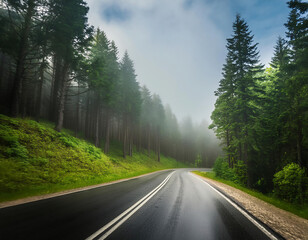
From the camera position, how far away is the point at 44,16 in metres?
13.2

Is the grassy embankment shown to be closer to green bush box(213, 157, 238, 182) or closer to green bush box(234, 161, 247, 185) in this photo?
green bush box(213, 157, 238, 182)

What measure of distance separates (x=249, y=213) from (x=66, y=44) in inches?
732

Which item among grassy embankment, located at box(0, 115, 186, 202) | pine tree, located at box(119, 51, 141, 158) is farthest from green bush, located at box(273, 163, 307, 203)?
pine tree, located at box(119, 51, 141, 158)

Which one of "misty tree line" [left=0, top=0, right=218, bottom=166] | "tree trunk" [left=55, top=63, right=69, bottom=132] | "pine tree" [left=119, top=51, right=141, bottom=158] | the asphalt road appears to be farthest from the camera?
"pine tree" [left=119, top=51, right=141, bottom=158]

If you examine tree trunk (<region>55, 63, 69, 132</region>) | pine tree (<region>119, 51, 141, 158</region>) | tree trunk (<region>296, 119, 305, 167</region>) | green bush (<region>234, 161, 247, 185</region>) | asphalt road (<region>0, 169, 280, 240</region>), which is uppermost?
pine tree (<region>119, 51, 141, 158</region>)

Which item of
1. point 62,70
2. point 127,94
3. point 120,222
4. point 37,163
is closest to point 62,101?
point 62,70

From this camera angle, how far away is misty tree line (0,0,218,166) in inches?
497

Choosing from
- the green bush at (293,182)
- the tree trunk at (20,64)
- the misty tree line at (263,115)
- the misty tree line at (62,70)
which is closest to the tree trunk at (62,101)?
the misty tree line at (62,70)

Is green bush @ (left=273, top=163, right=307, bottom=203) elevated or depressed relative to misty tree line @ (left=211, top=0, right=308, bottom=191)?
depressed

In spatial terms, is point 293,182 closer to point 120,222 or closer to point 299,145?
point 299,145

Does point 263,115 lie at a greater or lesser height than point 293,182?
greater

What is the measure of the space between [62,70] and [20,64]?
15.4 feet

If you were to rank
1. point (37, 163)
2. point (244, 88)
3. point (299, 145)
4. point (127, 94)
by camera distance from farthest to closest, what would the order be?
point (127, 94), point (244, 88), point (299, 145), point (37, 163)

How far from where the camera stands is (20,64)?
1223 cm
